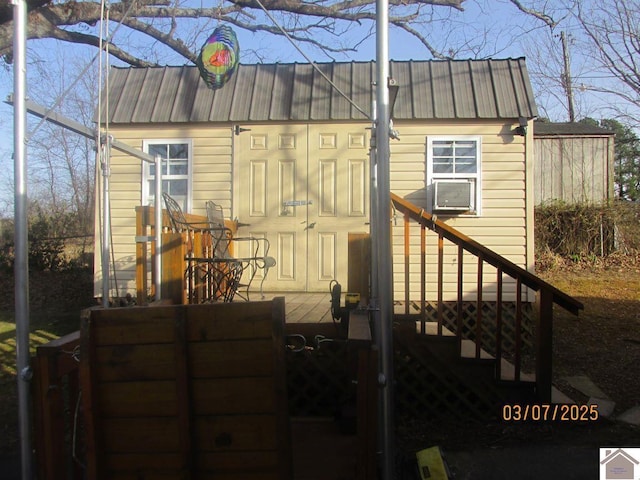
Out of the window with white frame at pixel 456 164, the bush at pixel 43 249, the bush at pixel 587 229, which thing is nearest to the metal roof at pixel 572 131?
the bush at pixel 587 229

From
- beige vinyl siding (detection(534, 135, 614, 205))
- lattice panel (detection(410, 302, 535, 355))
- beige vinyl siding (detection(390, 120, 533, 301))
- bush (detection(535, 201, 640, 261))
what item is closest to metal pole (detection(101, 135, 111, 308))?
beige vinyl siding (detection(390, 120, 533, 301))

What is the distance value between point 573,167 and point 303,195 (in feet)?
28.1

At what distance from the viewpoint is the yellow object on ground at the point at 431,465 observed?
2.96 meters

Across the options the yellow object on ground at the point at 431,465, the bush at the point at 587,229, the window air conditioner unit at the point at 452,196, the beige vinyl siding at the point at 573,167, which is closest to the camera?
the yellow object on ground at the point at 431,465

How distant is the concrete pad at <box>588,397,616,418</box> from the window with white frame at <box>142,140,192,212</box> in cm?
505

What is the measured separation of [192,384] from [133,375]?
0.79 ft

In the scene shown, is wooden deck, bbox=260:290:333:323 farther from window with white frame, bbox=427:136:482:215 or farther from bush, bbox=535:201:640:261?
bush, bbox=535:201:640:261

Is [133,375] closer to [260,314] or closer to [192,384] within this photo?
[192,384]

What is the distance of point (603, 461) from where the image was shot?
3324 millimetres

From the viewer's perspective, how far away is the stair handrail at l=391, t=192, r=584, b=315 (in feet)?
12.2

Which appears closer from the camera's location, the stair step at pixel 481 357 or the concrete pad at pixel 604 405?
the stair step at pixel 481 357

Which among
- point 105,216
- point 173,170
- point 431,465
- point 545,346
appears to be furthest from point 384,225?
point 173,170
